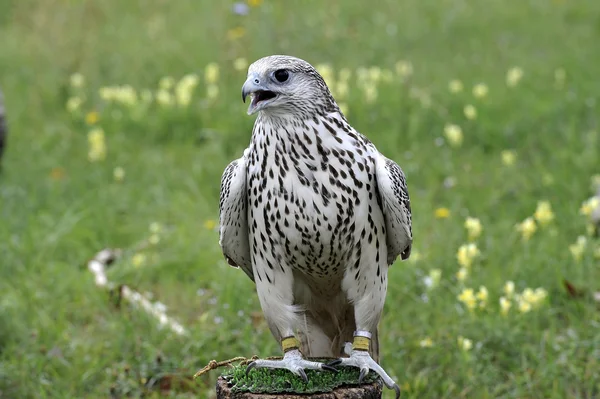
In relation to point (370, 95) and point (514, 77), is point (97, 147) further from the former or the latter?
point (514, 77)

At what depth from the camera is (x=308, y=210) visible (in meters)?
3.17

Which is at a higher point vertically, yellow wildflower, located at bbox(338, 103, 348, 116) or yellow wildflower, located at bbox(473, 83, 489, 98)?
yellow wildflower, located at bbox(473, 83, 489, 98)

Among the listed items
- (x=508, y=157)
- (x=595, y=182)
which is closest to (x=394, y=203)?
(x=595, y=182)

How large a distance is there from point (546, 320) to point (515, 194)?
1520 millimetres

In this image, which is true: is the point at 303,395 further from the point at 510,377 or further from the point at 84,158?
the point at 84,158

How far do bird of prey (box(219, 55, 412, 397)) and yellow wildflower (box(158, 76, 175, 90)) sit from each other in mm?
3862

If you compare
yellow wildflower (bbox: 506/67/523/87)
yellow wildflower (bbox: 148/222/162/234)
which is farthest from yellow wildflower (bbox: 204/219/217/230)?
yellow wildflower (bbox: 506/67/523/87)

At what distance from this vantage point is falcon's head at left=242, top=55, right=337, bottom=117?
10.2ft

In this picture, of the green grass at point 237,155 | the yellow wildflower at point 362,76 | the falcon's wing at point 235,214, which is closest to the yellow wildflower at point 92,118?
the green grass at point 237,155

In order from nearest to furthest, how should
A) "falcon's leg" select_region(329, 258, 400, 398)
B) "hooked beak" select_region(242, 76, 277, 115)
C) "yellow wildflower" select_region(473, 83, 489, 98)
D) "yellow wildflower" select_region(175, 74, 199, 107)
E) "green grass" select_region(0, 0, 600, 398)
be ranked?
"hooked beak" select_region(242, 76, 277, 115), "falcon's leg" select_region(329, 258, 400, 398), "green grass" select_region(0, 0, 600, 398), "yellow wildflower" select_region(473, 83, 489, 98), "yellow wildflower" select_region(175, 74, 199, 107)

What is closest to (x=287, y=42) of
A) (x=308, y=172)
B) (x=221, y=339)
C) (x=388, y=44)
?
(x=388, y=44)

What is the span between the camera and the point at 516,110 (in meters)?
7.14

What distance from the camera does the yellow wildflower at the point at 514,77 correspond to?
748 centimetres

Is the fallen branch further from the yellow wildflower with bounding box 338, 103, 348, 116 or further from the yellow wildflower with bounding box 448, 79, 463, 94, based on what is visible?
the yellow wildflower with bounding box 448, 79, 463, 94
